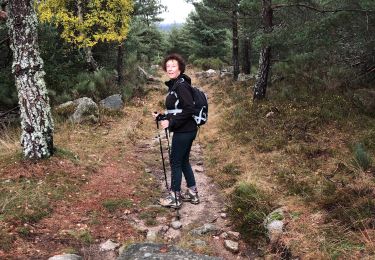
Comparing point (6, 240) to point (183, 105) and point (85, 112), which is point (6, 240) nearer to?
point (183, 105)

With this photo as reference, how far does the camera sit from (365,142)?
7.72 metres

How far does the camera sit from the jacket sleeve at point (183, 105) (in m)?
5.75

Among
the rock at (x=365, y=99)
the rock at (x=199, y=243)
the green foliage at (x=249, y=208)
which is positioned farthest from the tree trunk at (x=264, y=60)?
the rock at (x=199, y=243)

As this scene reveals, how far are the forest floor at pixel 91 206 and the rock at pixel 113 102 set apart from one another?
4.59 metres

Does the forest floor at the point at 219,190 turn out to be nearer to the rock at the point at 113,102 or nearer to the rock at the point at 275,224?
the rock at the point at 275,224

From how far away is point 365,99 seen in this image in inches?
376

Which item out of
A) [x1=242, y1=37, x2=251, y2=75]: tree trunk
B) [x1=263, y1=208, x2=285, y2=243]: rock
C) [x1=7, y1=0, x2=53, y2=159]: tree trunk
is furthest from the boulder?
[x1=242, y1=37, x2=251, y2=75]: tree trunk

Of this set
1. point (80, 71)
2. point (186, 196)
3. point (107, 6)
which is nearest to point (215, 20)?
point (107, 6)

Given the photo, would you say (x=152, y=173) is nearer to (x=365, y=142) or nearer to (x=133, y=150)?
(x=133, y=150)

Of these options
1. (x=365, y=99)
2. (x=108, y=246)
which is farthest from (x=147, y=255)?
(x=365, y=99)

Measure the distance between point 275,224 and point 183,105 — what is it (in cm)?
221

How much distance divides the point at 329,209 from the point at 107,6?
13.3 meters

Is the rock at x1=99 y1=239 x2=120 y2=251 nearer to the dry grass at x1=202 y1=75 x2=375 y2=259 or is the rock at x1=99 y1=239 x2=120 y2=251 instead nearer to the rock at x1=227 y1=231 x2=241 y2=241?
the rock at x1=227 y1=231 x2=241 y2=241

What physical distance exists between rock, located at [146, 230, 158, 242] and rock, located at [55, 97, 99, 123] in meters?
6.74
